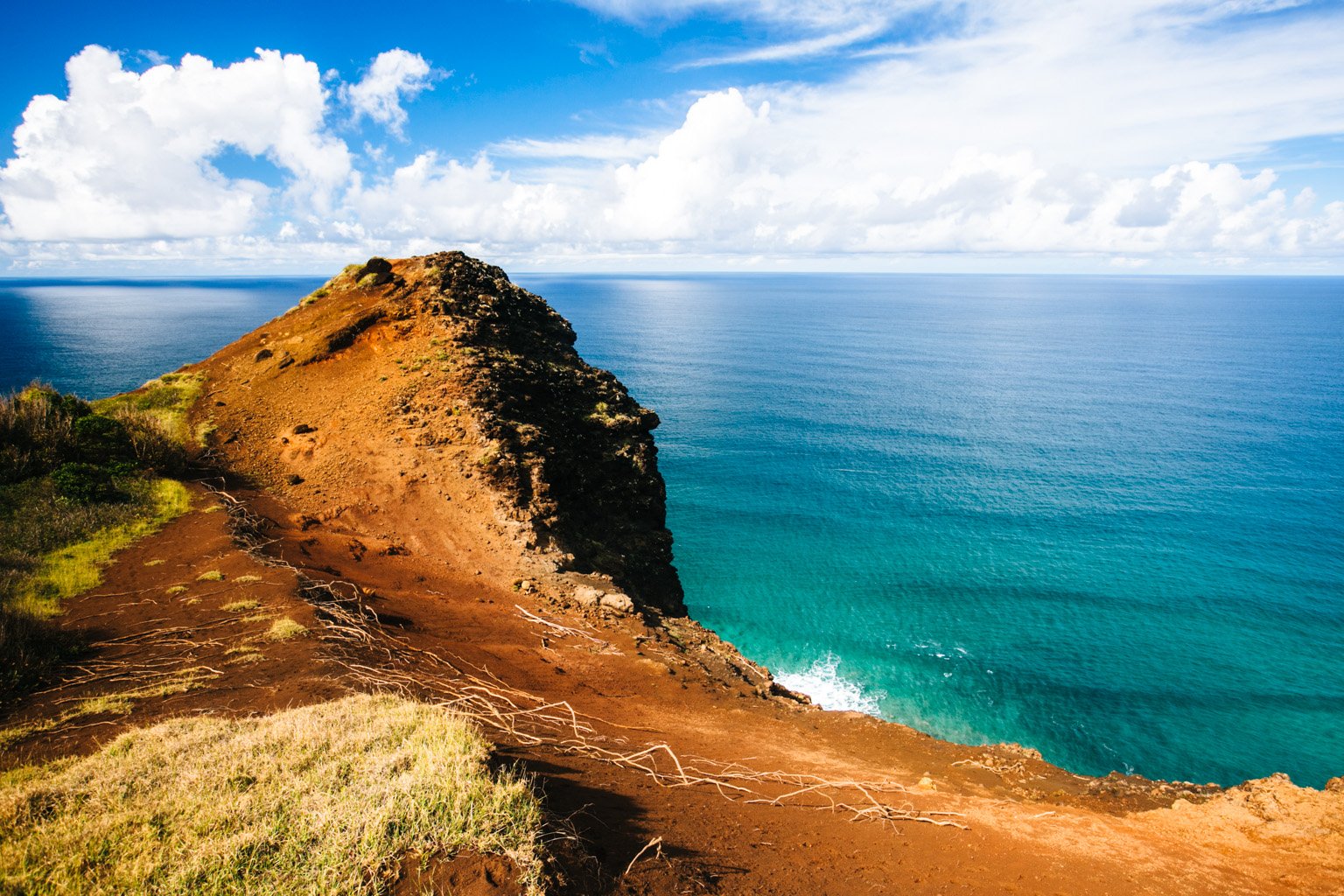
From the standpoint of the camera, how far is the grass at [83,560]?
12.2 meters

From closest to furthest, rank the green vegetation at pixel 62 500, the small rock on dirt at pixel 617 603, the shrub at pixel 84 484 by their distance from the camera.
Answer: the green vegetation at pixel 62 500, the small rock on dirt at pixel 617 603, the shrub at pixel 84 484

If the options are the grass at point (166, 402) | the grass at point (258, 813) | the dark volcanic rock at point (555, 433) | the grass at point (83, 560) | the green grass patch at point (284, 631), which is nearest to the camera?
the grass at point (258, 813)

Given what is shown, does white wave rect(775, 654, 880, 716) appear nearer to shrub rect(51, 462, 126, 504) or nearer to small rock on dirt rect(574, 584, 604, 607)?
small rock on dirt rect(574, 584, 604, 607)

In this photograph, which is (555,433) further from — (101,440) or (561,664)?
(101,440)

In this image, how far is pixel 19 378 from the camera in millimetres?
73500

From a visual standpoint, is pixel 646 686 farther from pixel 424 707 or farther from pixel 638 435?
pixel 638 435

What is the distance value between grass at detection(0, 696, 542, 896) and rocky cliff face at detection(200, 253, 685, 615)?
11.7m

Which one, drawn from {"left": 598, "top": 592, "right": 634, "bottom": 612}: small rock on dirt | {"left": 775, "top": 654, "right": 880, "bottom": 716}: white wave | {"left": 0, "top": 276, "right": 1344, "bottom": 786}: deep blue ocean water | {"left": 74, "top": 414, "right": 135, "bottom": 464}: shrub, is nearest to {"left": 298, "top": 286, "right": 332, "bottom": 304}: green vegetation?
{"left": 74, "top": 414, "right": 135, "bottom": 464}: shrub

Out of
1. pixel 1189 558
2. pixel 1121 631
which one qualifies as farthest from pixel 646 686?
pixel 1189 558

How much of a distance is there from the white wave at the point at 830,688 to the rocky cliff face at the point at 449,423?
11.2 m

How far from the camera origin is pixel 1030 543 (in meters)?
45.9

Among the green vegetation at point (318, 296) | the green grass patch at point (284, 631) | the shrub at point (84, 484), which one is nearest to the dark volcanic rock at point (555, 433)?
the green vegetation at point (318, 296)

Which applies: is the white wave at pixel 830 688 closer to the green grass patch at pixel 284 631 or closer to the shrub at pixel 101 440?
the green grass patch at pixel 284 631

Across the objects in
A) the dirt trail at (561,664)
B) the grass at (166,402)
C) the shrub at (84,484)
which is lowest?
the dirt trail at (561,664)
